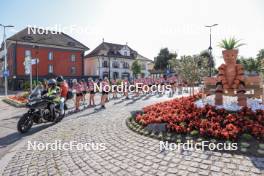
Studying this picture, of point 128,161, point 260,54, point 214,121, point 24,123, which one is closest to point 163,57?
point 260,54

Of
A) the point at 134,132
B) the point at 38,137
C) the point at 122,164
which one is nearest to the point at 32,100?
the point at 38,137

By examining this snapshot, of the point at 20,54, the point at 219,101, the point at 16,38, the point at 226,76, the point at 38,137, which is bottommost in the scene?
the point at 38,137

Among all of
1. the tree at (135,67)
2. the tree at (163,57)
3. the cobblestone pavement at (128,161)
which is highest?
the tree at (163,57)

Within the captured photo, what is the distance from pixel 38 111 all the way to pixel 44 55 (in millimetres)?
39130

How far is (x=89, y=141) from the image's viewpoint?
6582 millimetres

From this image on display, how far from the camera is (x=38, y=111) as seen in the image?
30.2 ft

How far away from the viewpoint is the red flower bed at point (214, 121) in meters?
5.61

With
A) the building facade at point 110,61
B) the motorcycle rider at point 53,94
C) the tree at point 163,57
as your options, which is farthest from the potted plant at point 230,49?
the tree at point 163,57

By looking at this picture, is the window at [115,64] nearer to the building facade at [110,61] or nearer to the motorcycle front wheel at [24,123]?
the building facade at [110,61]

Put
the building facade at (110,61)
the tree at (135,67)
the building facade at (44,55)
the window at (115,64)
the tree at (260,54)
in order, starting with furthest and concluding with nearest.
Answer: the tree at (260,54) < the window at (115,64) < the tree at (135,67) < the building facade at (110,61) < the building facade at (44,55)

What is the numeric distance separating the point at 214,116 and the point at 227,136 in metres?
1.47

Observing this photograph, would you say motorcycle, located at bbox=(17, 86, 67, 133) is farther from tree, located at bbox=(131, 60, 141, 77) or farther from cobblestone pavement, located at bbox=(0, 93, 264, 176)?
tree, located at bbox=(131, 60, 141, 77)

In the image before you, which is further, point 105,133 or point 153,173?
point 105,133

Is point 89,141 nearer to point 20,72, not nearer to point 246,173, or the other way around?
point 246,173
